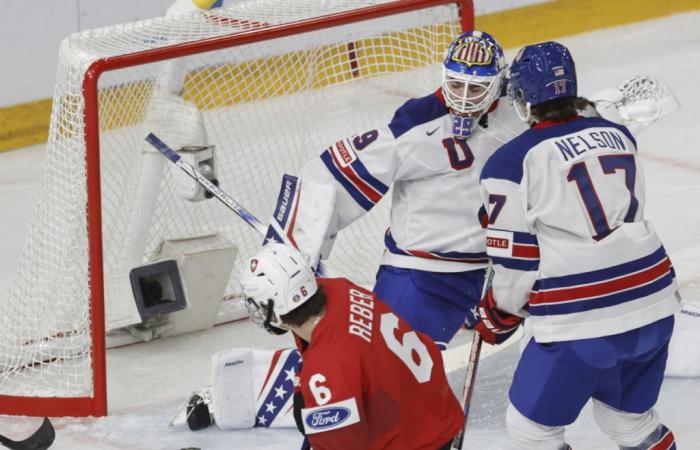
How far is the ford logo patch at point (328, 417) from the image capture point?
2.21 m

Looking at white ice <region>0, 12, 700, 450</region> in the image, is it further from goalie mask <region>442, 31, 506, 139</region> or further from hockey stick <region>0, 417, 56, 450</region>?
goalie mask <region>442, 31, 506, 139</region>

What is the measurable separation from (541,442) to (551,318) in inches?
9.5

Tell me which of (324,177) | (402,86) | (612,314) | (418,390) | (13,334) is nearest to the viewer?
(418,390)

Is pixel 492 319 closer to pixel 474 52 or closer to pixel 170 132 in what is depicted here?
pixel 474 52

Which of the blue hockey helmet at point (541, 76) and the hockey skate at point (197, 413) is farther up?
the blue hockey helmet at point (541, 76)

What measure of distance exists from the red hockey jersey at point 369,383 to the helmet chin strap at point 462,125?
2.36ft

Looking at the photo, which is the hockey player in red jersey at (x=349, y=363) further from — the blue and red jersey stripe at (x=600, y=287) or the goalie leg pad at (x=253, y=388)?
the goalie leg pad at (x=253, y=388)

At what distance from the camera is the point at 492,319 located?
2.77 m

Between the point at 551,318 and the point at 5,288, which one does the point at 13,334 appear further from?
the point at 551,318

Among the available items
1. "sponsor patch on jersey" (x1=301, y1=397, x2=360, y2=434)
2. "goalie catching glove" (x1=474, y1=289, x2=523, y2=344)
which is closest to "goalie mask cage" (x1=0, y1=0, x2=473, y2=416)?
"goalie catching glove" (x1=474, y1=289, x2=523, y2=344)

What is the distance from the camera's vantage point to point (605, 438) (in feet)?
10.6

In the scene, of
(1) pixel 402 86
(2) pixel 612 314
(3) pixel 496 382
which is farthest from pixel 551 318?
(1) pixel 402 86

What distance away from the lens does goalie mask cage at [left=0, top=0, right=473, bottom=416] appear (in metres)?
3.36

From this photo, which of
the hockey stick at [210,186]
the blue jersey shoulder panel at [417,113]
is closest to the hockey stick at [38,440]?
the hockey stick at [210,186]
